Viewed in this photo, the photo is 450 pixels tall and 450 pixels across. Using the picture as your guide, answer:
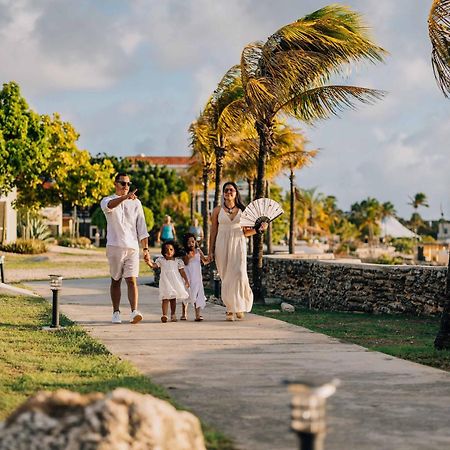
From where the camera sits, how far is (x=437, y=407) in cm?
612

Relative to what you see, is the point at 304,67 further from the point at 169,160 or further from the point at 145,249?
the point at 169,160

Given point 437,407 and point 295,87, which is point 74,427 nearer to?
point 437,407

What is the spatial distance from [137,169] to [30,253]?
48.0 m

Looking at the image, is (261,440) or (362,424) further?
(362,424)

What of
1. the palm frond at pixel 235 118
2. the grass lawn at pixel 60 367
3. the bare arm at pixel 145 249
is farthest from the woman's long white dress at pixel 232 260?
the palm frond at pixel 235 118

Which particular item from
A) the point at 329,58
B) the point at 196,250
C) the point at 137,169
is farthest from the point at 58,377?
the point at 137,169

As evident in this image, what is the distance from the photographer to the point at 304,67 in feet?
54.6

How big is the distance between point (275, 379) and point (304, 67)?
1036 cm

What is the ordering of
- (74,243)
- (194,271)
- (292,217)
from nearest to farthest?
(194,271) → (292,217) → (74,243)

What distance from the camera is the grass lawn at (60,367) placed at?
6441 millimetres

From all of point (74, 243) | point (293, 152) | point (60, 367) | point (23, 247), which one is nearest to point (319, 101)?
point (60, 367)

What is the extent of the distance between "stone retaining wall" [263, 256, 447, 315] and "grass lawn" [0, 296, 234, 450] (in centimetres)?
560

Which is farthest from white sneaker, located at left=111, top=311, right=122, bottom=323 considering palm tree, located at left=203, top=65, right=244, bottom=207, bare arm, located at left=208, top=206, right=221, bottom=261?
palm tree, located at left=203, top=65, right=244, bottom=207

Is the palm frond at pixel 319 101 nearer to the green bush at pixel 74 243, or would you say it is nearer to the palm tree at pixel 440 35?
the palm tree at pixel 440 35
